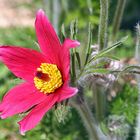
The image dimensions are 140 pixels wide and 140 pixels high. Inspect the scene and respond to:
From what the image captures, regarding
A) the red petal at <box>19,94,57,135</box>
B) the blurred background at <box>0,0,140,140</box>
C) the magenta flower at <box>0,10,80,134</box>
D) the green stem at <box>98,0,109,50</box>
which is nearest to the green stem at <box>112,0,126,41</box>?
the blurred background at <box>0,0,140,140</box>

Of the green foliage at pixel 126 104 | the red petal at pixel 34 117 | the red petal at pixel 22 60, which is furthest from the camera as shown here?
the green foliage at pixel 126 104

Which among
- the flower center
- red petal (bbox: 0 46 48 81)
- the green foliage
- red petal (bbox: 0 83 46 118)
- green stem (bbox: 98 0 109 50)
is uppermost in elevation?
green stem (bbox: 98 0 109 50)

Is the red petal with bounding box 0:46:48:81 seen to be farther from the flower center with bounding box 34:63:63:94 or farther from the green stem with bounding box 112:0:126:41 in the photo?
the green stem with bounding box 112:0:126:41

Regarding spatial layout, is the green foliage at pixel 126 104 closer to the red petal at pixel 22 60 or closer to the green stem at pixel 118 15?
the green stem at pixel 118 15

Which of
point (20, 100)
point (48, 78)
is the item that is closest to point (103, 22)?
point (48, 78)

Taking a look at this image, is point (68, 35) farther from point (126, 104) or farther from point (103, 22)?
point (103, 22)

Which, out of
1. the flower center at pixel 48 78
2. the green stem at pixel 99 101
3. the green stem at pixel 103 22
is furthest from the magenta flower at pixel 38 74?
the green stem at pixel 99 101

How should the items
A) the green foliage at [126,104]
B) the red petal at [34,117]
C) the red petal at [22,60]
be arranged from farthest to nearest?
the green foliage at [126,104] → the red petal at [22,60] → the red petal at [34,117]
